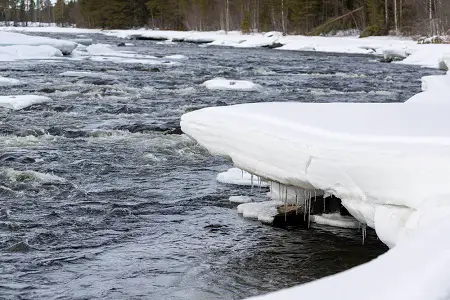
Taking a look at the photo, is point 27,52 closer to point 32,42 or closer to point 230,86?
point 32,42

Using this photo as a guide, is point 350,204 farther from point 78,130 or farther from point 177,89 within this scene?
point 177,89

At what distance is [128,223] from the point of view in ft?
22.5

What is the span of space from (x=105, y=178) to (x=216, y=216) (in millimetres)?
2007

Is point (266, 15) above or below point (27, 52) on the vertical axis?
above

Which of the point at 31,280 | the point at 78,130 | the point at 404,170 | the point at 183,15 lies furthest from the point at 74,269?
the point at 183,15

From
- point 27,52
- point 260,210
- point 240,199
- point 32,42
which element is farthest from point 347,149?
point 32,42

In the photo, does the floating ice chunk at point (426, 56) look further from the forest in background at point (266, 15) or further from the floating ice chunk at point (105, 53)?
the floating ice chunk at point (105, 53)

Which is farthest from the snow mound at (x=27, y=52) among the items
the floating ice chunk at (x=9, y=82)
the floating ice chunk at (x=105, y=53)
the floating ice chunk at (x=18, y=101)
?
the floating ice chunk at (x=18, y=101)

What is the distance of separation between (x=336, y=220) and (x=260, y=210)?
764 mm

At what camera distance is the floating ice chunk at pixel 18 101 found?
1370cm

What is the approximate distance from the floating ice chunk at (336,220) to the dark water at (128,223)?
10 cm

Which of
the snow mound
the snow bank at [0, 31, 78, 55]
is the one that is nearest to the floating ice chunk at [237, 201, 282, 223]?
the snow mound

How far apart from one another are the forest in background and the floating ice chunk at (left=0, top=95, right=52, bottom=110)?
27.4m

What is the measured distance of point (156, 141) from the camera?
10.9 meters
